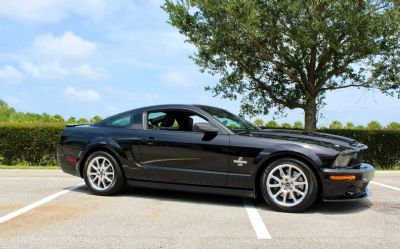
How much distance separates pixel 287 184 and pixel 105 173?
3.04 meters

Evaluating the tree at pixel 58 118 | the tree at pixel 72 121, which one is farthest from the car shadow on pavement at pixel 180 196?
the tree at pixel 58 118

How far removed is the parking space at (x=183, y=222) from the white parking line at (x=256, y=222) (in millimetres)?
12

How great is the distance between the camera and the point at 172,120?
25.6 feet

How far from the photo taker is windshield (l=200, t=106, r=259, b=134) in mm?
7426

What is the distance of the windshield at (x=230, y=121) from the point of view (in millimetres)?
7426

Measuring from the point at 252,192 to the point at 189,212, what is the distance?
3.13 ft

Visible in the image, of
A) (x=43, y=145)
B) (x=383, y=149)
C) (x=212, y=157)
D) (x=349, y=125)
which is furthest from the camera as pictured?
(x=349, y=125)

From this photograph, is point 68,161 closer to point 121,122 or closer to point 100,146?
point 100,146

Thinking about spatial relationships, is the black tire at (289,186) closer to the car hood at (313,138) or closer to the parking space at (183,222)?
the parking space at (183,222)

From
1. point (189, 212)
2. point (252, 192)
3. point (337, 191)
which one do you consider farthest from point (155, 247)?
point (337, 191)

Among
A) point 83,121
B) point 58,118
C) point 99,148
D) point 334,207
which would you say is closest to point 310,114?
point 334,207

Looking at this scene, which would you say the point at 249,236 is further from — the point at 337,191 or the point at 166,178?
the point at 166,178

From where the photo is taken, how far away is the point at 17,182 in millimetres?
9867

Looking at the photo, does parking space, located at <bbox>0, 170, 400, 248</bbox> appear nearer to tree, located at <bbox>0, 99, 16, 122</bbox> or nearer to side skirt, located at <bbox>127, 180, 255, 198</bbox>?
side skirt, located at <bbox>127, 180, 255, 198</bbox>
